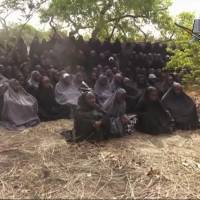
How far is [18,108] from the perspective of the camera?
28.8 ft

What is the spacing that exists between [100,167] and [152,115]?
2349 millimetres

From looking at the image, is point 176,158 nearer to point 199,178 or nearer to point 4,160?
point 199,178

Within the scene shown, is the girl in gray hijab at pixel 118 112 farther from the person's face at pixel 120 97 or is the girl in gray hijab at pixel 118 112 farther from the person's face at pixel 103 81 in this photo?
the person's face at pixel 103 81

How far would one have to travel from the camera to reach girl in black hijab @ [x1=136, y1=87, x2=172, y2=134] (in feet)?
26.7

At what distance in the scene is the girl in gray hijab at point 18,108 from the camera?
28.2 ft

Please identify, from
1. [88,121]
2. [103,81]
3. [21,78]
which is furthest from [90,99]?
[21,78]

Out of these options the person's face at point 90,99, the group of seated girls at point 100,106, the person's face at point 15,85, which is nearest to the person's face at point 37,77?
the group of seated girls at point 100,106

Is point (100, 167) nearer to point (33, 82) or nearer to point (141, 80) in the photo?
point (33, 82)

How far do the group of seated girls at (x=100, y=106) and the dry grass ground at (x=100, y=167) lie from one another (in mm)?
274

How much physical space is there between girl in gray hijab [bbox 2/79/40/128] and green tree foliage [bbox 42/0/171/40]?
6.91 meters

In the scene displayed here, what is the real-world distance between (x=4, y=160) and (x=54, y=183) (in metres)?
1.16

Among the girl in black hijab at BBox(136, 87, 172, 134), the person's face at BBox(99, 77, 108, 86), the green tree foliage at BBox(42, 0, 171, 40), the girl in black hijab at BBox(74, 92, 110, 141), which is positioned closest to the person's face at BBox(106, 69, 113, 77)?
the person's face at BBox(99, 77, 108, 86)

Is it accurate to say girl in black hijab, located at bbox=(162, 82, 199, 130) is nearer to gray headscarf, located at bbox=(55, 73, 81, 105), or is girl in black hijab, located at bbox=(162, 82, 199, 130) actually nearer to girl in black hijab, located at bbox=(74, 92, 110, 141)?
girl in black hijab, located at bbox=(74, 92, 110, 141)

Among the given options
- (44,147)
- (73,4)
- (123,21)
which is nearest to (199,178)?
(44,147)
